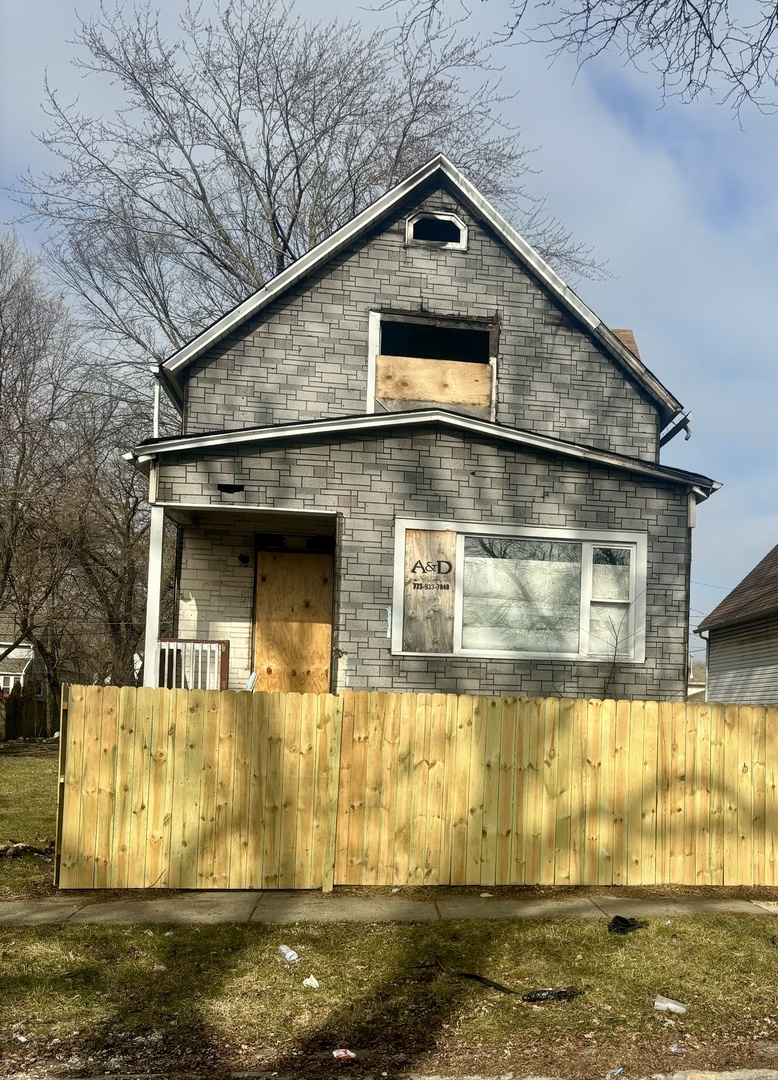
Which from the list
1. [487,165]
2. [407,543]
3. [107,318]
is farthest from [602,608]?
[107,318]

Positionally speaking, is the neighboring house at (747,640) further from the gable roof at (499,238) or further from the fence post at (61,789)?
the fence post at (61,789)

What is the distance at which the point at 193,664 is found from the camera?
11.8 m

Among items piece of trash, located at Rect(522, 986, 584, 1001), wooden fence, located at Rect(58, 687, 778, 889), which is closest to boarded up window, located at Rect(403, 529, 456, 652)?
wooden fence, located at Rect(58, 687, 778, 889)

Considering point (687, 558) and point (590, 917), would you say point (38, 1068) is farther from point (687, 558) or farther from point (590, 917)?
point (687, 558)

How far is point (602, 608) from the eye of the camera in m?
11.8

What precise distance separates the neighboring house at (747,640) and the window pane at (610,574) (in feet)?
42.2

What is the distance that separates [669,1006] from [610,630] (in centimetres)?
668

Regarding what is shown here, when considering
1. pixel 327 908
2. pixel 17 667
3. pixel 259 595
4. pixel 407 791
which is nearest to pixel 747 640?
pixel 259 595

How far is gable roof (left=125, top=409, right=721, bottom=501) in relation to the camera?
36.4 feet

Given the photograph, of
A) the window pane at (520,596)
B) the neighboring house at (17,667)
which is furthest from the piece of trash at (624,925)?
the neighboring house at (17,667)

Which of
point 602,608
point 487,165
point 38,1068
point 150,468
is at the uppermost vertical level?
point 487,165

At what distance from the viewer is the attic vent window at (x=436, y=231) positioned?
1420cm

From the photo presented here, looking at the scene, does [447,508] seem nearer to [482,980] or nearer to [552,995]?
[482,980]

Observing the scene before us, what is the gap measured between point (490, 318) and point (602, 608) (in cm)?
467
